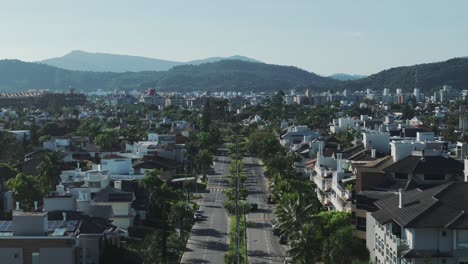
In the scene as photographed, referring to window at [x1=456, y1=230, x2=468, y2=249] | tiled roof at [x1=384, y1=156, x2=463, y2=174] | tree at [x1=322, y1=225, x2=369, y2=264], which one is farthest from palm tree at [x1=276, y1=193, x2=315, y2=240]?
window at [x1=456, y1=230, x2=468, y2=249]

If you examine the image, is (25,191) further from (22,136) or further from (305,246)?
(22,136)

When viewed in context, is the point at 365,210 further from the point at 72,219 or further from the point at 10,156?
the point at 10,156

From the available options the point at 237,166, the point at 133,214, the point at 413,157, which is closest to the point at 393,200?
the point at 413,157

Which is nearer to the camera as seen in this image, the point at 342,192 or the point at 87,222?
the point at 87,222

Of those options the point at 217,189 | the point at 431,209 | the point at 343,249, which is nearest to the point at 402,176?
the point at 343,249

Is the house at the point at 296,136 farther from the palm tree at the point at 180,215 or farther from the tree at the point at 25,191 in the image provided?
the palm tree at the point at 180,215

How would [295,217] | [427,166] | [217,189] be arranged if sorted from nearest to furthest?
1. [295,217]
2. [427,166]
3. [217,189]

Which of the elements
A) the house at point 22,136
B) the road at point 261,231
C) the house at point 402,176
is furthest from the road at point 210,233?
the house at point 22,136
